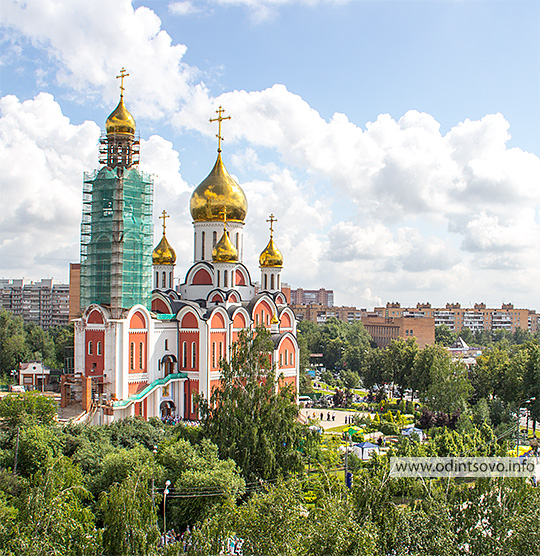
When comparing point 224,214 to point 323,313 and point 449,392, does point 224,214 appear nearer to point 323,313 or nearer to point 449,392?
point 449,392

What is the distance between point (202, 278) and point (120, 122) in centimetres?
935

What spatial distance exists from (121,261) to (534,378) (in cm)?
2212

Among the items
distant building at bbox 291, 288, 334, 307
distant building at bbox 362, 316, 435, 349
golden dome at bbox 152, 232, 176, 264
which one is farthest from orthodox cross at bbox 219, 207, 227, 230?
distant building at bbox 291, 288, 334, 307

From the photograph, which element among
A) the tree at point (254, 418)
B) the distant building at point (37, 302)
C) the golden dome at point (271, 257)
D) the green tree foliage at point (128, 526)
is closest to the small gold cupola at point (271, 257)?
the golden dome at point (271, 257)

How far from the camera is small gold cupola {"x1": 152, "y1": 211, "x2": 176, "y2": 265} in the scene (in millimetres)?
36625

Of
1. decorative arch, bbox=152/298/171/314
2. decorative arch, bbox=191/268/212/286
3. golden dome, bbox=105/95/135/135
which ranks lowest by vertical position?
decorative arch, bbox=152/298/171/314

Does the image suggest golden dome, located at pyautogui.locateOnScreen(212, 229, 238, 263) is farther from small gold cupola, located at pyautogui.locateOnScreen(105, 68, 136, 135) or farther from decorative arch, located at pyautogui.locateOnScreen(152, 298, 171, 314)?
small gold cupola, located at pyautogui.locateOnScreen(105, 68, 136, 135)

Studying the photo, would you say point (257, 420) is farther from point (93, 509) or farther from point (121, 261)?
point (121, 261)

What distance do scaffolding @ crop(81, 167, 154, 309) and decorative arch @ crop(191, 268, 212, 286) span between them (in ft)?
15.5

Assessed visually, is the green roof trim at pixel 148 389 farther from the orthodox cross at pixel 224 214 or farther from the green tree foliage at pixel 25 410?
the orthodox cross at pixel 224 214

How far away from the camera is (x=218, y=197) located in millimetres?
34781

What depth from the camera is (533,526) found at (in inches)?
487

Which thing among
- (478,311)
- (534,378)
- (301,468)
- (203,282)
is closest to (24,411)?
(301,468)

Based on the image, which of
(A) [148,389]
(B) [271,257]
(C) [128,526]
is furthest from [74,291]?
(C) [128,526]
